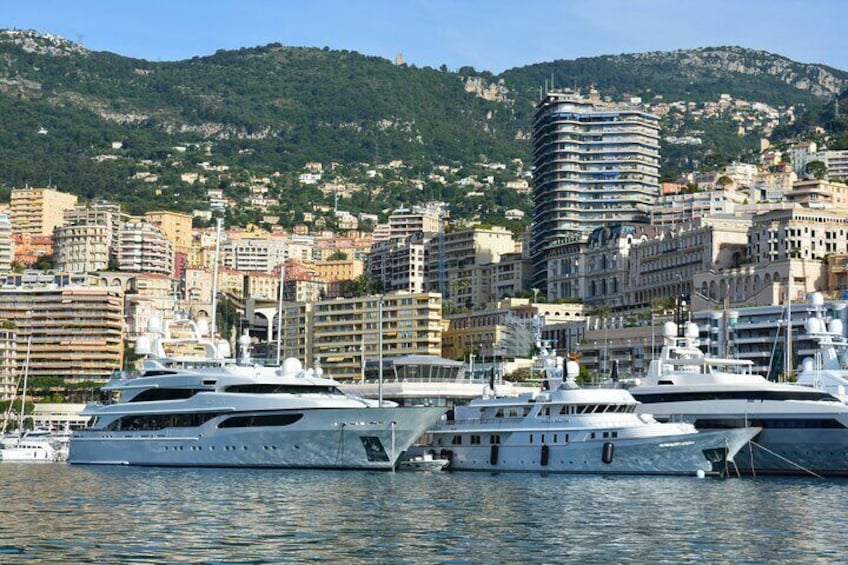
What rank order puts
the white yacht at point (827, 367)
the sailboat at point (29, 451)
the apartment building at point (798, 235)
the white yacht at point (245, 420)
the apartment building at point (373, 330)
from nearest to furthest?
1. the white yacht at point (245, 420)
2. the white yacht at point (827, 367)
3. the sailboat at point (29, 451)
4. the apartment building at point (798, 235)
5. the apartment building at point (373, 330)

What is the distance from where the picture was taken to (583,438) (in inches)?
2869

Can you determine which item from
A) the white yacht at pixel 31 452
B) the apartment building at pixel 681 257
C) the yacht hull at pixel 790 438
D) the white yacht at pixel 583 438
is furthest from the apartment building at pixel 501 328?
the yacht hull at pixel 790 438

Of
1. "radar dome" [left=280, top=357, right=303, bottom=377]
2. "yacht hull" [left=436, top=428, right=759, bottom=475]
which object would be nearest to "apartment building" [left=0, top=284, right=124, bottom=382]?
"radar dome" [left=280, top=357, right=303, bottom=377]

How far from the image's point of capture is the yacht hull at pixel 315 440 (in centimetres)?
7406

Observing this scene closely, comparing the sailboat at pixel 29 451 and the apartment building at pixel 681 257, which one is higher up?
the apartment building at pixel 681 257

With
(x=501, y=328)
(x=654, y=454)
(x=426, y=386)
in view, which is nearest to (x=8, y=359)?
(x=501, y=328)

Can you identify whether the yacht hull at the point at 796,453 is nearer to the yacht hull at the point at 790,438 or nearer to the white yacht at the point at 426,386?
the yacht hull at the point at 790,438

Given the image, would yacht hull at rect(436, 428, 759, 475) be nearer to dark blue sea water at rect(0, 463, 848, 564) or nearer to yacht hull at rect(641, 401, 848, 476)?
yacht hull at rect(641, 401, 848, 476)

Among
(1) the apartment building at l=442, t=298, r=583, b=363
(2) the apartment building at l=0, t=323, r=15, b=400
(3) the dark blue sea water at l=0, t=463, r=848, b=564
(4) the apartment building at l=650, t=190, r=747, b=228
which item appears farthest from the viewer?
(4) the apartment building at l=650, t=190, r=747, b=228

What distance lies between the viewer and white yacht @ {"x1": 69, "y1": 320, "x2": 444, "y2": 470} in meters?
74.3

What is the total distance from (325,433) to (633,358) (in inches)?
2725

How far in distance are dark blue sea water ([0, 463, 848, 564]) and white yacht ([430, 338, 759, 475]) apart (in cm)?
223

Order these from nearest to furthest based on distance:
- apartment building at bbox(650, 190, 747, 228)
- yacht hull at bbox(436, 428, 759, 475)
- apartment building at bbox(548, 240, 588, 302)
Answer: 1. yacht hull at bbox(436, 428, 759, 475)
2. apartment building at bbox(548, 240, 588, 302)
3. apartment building at bbox(650, 190, 747, 228)

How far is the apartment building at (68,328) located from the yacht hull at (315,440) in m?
109
